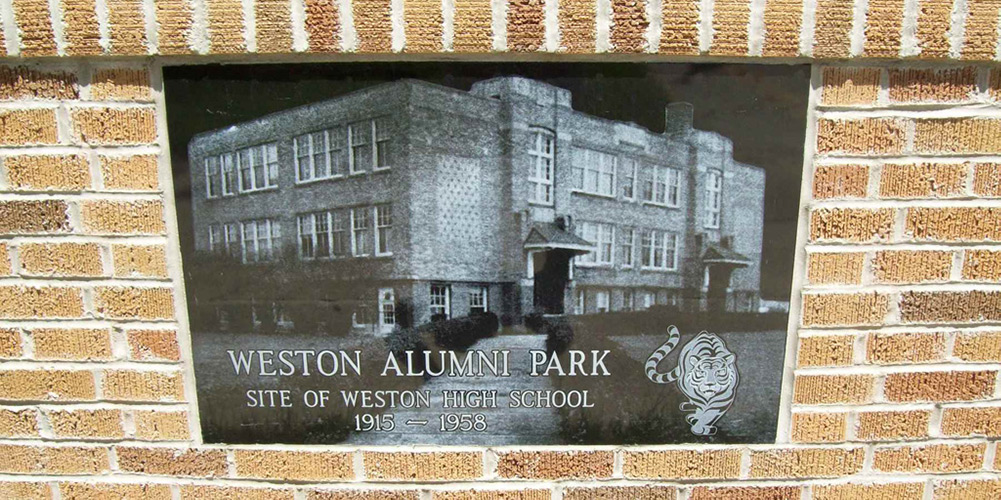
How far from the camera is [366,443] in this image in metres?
1.77

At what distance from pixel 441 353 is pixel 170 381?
915mm

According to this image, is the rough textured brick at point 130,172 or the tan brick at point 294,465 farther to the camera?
the tan brick at point 294,465

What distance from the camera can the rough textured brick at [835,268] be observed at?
5.30 feet

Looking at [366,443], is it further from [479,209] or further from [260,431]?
[479,209]

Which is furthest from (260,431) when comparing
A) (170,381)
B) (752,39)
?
(752,39)

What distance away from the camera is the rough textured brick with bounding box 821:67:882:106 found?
1530 mm

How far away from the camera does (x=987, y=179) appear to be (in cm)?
158

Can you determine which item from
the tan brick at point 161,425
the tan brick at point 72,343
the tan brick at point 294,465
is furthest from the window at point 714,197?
the tan brick at point 72,343

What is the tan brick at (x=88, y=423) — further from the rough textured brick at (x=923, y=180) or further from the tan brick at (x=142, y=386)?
the rough textured brick at (x=923, y=180)

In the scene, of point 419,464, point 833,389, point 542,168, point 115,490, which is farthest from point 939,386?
point 115,490

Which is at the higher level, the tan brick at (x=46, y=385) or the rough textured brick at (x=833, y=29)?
the rough textured brick at (x=833, y=29)

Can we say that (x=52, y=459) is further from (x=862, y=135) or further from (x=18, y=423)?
(x=862, y=135)

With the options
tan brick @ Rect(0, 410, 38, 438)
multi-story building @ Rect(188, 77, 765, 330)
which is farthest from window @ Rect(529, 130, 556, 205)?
tan brick @ Rect(0, 410, 38, 438)

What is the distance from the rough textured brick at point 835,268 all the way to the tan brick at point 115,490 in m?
2.32
